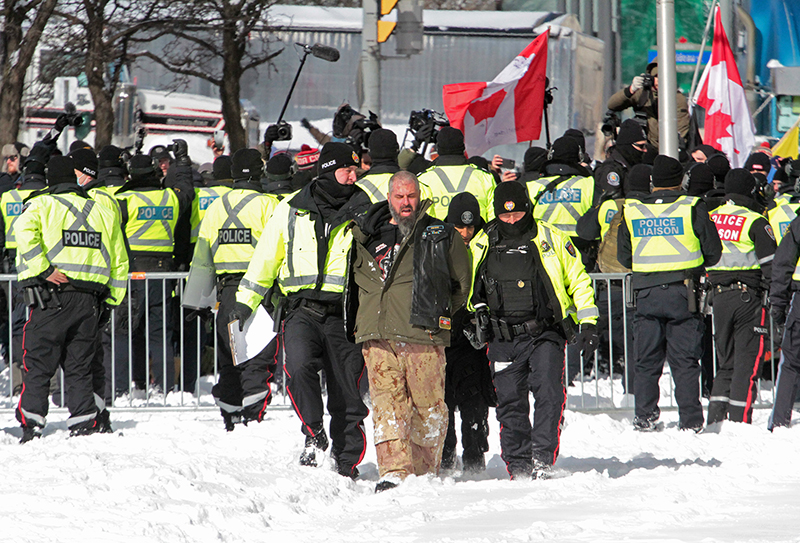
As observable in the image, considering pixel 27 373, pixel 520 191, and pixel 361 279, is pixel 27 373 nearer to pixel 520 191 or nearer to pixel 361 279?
pixel 361 279

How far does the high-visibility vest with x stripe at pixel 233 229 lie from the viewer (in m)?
9.49

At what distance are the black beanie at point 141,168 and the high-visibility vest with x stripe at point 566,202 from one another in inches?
137

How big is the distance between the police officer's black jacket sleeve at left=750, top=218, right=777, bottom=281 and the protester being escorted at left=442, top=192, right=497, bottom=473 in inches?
118

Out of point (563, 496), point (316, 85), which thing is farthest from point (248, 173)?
point (316, 85)

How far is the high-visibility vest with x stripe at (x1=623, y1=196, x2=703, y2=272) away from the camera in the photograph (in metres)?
9.02

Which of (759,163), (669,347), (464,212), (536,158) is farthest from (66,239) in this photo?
(759,163)

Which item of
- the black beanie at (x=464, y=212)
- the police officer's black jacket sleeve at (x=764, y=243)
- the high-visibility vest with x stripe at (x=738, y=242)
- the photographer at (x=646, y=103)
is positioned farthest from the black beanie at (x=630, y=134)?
the black beanie at (x=464, y=212)

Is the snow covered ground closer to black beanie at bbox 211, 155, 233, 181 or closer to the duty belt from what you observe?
the duty belt

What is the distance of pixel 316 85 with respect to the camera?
1809 centimetres

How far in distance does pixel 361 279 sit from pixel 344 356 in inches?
24.7

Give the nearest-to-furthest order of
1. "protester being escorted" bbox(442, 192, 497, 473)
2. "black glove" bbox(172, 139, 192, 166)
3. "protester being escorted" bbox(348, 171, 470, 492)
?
"protester being escorted" bbox(348, 171, 470, 492), "protester being escorted" bbox(442, 192, 497, 473), "black glove" bbox(172, 139, 192, 166)

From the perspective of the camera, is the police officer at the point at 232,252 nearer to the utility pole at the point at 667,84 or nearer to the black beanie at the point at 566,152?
the black beanie at the point at 566,152

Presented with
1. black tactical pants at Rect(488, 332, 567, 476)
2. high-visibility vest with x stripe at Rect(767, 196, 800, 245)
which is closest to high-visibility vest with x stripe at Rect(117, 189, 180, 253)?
black tactical pants at Rect(488, 332, 567, 476)

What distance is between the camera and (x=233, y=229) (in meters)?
9.53
